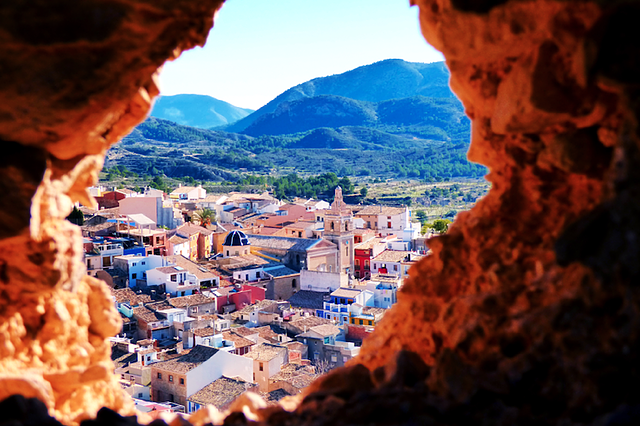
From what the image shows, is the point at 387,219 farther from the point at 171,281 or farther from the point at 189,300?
the point at 189,300

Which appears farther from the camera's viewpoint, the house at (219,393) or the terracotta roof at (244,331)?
the terracotta roof at (244,331)

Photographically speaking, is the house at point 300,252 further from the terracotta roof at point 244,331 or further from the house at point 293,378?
the house at point 293,378

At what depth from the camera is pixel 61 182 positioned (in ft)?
11.9

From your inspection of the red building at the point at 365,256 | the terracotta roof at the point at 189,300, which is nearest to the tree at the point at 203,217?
the red building at the point at 365,256

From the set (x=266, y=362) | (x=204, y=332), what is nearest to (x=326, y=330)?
(x=204, y=332)

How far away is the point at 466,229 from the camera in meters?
3.78

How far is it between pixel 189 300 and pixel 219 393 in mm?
10153

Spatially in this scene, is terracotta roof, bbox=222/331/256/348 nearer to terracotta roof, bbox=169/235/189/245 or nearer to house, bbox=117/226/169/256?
house, bbox=117/226/169/256

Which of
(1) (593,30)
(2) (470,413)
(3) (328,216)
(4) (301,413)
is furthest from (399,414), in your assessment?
(3) (328,216)

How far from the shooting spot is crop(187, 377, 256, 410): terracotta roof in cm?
1638

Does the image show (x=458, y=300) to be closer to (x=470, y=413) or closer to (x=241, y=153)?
(x=470, y=413)


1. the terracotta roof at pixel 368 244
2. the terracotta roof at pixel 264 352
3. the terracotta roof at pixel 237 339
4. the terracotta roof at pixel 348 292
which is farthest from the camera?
the terracotta roof at pixel 368 244

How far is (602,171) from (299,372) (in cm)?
1617

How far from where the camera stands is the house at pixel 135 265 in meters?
29.3
